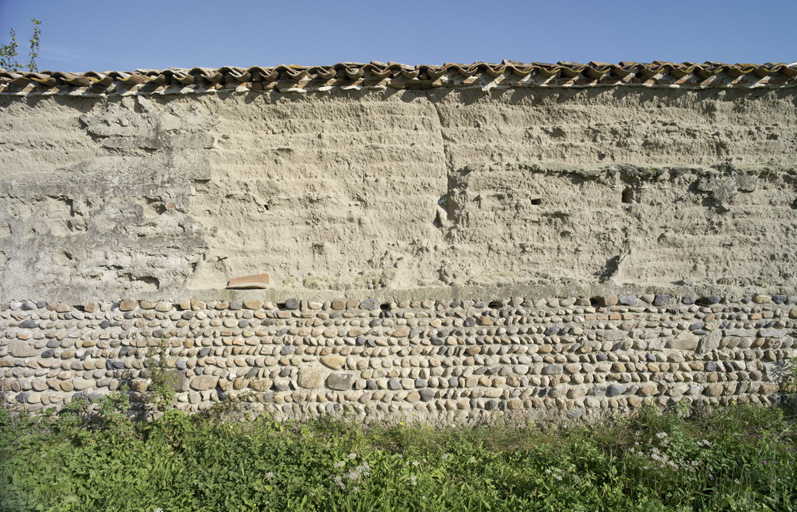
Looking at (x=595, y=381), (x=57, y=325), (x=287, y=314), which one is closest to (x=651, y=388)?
(x=595, y=381)

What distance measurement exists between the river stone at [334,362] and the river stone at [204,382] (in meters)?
1.19

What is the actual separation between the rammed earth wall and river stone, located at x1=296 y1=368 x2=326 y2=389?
10 centimetres

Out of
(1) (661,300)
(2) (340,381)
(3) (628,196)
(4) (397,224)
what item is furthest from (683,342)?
(2) (340,381)

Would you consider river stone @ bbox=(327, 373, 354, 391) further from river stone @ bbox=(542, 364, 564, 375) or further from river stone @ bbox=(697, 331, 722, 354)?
river stone @ bbox=(697, 331, 722, 354)

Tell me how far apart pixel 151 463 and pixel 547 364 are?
3.92 metres

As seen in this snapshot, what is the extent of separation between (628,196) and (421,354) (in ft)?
9.84

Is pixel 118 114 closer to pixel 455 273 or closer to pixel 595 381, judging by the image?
pixel 455 273

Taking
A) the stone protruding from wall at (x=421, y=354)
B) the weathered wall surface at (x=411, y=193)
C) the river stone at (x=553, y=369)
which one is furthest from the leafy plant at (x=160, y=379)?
the river stone at (x=553, y=369)

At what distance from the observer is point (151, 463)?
399 cm

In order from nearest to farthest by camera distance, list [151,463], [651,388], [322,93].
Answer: [151,463]
[651,388]
[322,93]

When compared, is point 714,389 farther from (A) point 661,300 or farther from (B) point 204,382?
(B) point 204,382

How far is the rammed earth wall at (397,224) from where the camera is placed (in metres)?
4.93

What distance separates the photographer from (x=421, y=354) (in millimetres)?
4879

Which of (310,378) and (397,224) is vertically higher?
(397,224)
